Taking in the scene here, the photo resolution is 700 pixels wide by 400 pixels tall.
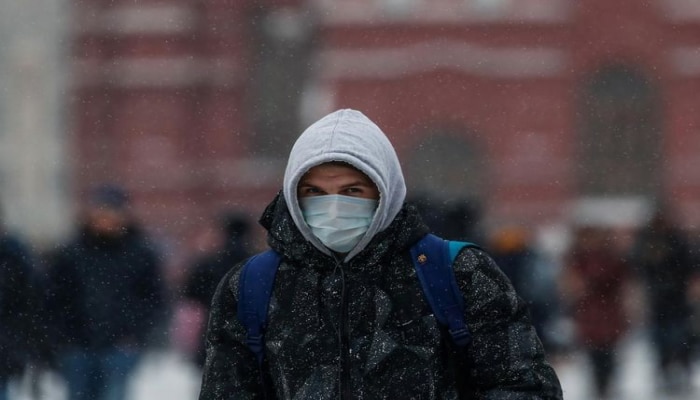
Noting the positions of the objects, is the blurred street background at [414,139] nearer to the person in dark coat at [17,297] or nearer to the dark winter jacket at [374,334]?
the person in dark coat at [17,297]

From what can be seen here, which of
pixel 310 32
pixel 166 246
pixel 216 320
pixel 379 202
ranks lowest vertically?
pixel 216 320

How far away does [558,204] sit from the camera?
432 centimetres

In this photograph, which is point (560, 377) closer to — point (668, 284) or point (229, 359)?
point (668, 284)

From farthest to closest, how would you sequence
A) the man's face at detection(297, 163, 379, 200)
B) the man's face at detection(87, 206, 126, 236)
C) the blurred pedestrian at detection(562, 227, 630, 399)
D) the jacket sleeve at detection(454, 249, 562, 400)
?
the man's face at detection(87, 206, 126, 236)
the blurred pedestrian at detection(562, 227, 630, 399)
the man's face at detection(297, 163, 379, 200)
the jacket sleeve at detection(454, 249, 562, 400)

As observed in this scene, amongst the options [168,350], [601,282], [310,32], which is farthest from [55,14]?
[601,282]

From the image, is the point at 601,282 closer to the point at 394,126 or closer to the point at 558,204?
the point at 558,204

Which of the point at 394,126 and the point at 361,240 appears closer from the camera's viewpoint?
the point at 361,240

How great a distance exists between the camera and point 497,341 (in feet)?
6.64

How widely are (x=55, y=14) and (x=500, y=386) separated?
111 inches

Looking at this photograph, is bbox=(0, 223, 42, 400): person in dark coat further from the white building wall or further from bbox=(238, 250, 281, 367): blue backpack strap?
bbox=(238, 250, 281, 367): blue backpack strap

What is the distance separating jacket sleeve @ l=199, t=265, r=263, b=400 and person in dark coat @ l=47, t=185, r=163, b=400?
228 cm

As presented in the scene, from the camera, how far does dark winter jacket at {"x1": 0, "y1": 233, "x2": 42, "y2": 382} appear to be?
14.5ft

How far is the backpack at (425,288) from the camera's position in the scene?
2.03 metres

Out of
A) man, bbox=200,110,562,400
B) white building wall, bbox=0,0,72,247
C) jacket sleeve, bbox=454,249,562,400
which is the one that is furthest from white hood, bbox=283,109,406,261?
white building wall, bbox=0,0,72,247
